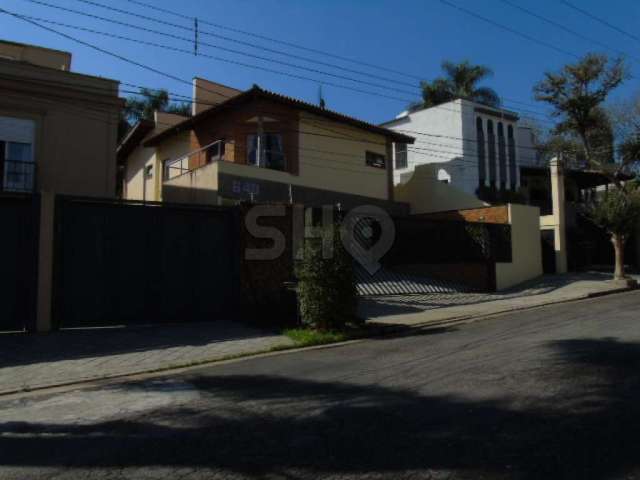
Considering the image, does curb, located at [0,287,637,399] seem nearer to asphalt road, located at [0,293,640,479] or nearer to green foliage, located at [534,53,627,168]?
→ asphalt road, located at [0,293,640,479]

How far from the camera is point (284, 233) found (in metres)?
11.4

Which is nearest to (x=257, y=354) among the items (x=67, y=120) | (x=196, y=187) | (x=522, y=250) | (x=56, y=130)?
(x=196, y=187)

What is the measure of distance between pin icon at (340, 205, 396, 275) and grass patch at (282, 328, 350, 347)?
22.2 feet

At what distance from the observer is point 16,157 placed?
15383 millimetres

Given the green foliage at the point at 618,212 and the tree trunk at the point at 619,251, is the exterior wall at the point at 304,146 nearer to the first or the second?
the green foliage at the point at 618,212

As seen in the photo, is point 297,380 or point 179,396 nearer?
point 179,396

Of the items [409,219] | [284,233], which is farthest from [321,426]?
[409,219]

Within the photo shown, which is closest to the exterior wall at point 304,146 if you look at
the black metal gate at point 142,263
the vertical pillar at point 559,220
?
the vertical pillar at point 559,220

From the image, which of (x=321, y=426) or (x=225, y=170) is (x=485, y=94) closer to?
(x=225, y=170)

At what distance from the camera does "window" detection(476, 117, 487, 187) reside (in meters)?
31.3

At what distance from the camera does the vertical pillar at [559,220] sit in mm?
21688

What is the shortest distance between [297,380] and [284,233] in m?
5.50

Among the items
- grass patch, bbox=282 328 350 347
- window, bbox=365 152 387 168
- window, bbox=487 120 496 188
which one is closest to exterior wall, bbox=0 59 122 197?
grass patch, bbox=282 328 350 347

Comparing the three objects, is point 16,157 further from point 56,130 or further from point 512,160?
point 512,160
